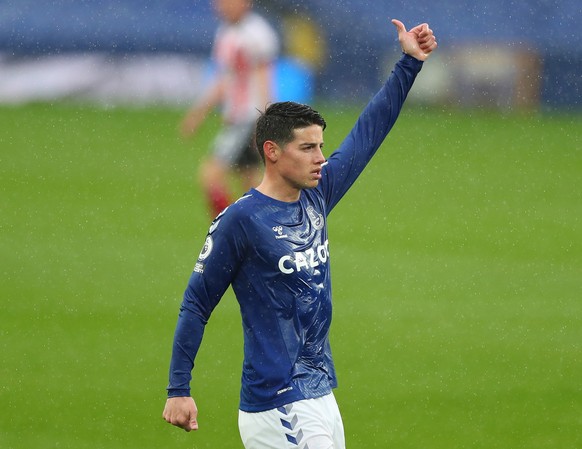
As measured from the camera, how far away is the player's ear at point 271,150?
16.0 ft

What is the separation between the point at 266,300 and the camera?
4762 millimetres

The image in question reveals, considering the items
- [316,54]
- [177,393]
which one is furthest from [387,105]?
[316,54]

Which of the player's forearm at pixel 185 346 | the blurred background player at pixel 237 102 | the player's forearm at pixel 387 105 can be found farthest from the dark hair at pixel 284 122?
the blurred background player at pixel 237 102

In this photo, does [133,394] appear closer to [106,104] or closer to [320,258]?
[320,258]

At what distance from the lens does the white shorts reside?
4.64 metres

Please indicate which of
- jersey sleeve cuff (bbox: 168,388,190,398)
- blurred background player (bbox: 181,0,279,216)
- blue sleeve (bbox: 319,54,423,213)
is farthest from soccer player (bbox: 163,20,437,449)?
blurred background player (bbox: 181,0,279,216)

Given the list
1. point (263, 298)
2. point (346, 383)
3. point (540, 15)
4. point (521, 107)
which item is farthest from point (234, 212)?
point (540, 15)

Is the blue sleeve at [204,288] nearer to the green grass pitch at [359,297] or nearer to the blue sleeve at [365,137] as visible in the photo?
the blue sleeve at [365,137]

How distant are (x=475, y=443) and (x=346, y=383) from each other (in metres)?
1.38

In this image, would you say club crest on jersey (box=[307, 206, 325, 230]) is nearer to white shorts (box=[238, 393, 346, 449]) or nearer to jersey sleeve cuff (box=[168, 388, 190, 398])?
white shorts (box=[238, 393, 346, 449])

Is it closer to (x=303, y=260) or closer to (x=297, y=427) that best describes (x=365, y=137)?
(x=303, y=260)

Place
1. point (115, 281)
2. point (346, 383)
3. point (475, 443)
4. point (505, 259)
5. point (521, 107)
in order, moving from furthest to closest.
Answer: point (521, 107) → point (505, 259) → point (115, 281) → point (346, 383) → point (475, 443)

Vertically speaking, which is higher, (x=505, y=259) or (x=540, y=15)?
(x=540, y=15)

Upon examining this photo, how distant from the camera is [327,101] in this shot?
23844mm
